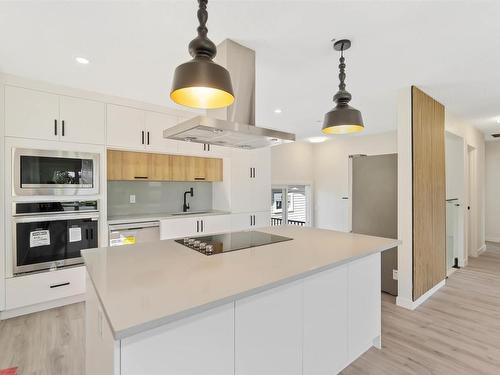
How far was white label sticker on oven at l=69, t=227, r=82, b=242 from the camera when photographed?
2.97 m

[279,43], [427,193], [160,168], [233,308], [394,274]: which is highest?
[279,43]

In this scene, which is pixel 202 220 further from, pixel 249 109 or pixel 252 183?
pixel 249 109

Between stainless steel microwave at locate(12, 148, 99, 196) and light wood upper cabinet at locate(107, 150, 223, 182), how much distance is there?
12.5 inches

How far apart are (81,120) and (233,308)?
115 inches

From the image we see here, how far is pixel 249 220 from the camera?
4.51 meters

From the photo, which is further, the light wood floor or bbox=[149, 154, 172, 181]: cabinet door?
bbox=[149, 154, 172, 181]: cabinet door

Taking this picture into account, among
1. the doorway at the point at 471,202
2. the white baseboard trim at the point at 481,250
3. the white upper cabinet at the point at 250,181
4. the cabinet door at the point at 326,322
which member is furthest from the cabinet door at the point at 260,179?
the white baseboard trim at the point at 481,250

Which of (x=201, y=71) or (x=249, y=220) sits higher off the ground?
(x=201, y=71)

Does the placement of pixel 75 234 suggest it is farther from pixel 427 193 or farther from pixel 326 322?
pixel 427 193

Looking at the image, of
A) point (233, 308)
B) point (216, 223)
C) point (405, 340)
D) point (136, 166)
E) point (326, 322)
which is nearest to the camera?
point (233, 308)

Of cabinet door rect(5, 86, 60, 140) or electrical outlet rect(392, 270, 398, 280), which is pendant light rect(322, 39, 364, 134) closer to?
electrical outlet rect(392, 270, 398, 280)

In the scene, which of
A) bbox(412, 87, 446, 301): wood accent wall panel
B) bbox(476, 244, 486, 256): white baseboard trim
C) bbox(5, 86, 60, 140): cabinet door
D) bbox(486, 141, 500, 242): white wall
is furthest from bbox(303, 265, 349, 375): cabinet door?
bbox(486, 141, 500, 242): white wall

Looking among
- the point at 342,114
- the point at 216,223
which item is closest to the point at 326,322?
the point at 342,114

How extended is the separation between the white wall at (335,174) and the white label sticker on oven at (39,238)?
5522 millimetres
